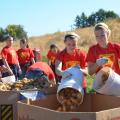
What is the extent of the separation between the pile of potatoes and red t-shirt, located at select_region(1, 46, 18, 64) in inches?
320

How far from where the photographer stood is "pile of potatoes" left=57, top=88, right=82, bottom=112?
5.20m

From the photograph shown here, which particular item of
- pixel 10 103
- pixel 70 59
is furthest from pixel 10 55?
pixel 10 103

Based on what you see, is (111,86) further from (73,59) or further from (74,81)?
(73,59)

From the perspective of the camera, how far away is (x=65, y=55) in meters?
7.32

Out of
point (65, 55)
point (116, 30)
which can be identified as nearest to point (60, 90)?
point (65, 55)

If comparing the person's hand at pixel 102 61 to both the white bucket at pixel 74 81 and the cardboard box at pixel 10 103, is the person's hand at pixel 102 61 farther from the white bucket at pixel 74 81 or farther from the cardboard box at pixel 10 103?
the cardboard box at pixel 10 103

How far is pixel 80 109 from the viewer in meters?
5.57

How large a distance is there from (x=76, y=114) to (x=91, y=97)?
4.09ft

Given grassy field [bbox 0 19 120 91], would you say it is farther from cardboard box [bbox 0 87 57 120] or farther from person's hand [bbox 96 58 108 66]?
person's hand [bbox 96 58 108 66]

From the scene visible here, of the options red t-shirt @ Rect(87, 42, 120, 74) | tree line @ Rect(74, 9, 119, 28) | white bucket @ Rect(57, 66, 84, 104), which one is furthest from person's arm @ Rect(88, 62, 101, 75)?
tree line @ Rect(74, 9, 119, 28)

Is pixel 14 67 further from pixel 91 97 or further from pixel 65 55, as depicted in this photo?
pixel 91 97

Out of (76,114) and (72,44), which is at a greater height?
(72,44)

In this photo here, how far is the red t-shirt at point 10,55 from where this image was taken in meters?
13.3

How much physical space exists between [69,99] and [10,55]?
8320 millimetres
